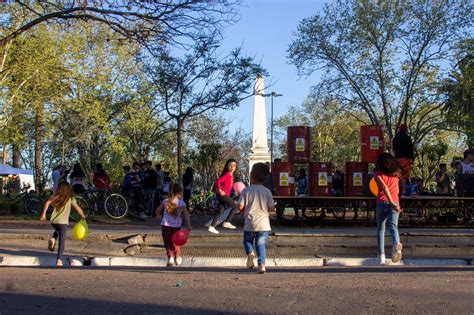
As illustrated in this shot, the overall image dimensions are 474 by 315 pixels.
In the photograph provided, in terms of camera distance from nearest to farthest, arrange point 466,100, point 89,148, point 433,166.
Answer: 1. point 466,100
2. point 433,166
3. point 89,148

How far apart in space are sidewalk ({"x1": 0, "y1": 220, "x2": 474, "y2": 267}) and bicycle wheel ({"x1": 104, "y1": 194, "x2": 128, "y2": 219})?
3768 millimetres

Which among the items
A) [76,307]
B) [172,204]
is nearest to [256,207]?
[172,204]

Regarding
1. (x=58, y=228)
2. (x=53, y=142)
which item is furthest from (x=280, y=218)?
(x=53, y=142)

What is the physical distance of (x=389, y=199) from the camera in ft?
33.7

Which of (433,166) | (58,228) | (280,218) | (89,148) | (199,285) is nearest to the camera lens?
(199,285)

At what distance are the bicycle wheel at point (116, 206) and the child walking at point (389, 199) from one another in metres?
→ 9.56

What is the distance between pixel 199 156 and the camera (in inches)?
1088

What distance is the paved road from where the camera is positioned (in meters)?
6.43

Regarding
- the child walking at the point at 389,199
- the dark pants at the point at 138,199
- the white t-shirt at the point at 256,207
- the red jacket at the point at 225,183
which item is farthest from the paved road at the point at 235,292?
the dark pants at the point at 138,199

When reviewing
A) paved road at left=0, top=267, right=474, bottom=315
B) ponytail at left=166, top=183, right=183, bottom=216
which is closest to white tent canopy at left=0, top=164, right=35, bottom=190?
ponytail at left=166, top=183, right=183, bottom=216

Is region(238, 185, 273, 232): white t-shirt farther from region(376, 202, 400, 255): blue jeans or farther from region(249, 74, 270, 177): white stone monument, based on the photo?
region(249, 74, 270, 177): white stone monument

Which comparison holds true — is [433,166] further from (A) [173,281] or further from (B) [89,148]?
(A) [173,281]

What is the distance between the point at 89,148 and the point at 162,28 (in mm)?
23475

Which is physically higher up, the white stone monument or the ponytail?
the white stone monument
